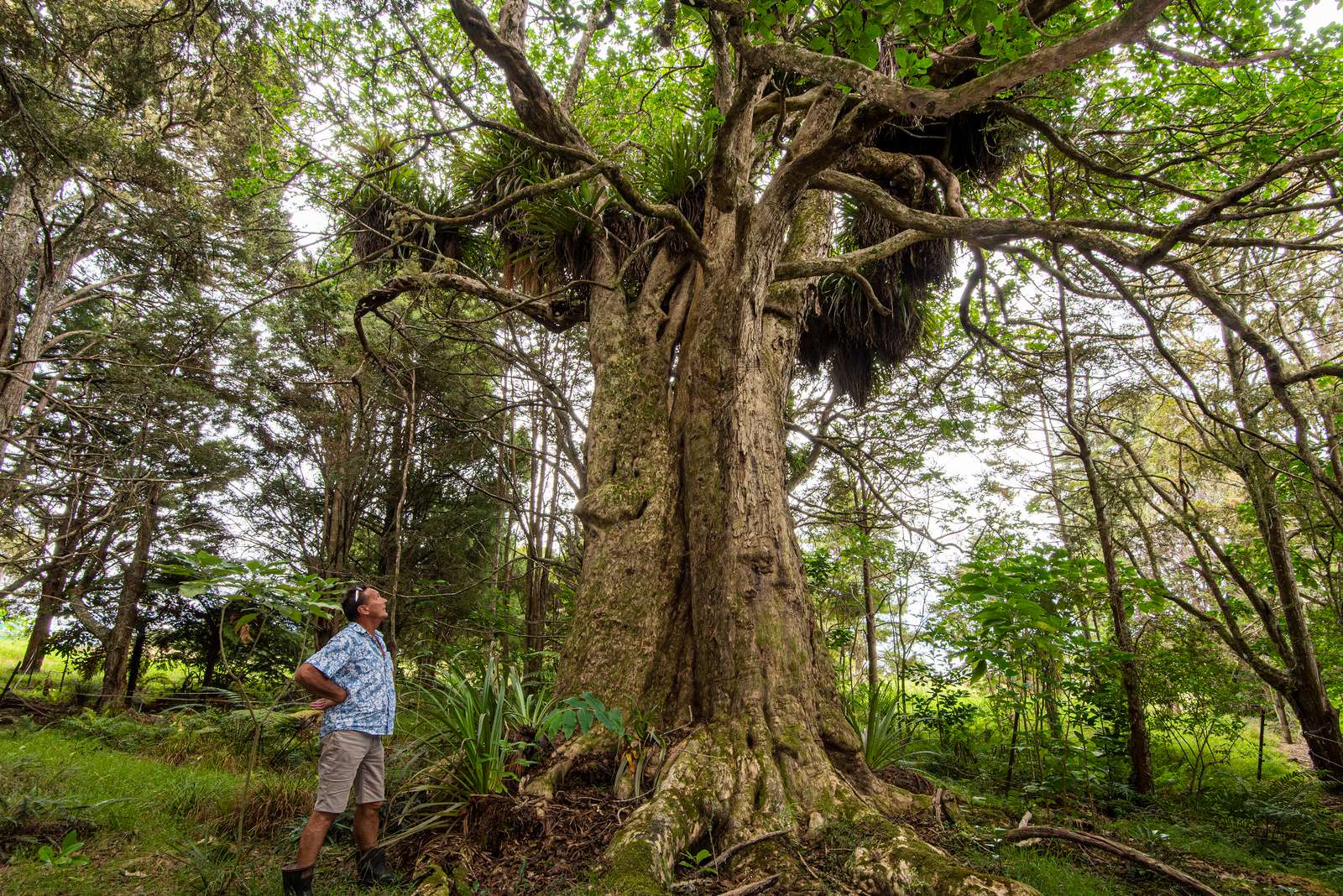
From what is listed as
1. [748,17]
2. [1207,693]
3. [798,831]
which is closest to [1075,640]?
[1207,693]

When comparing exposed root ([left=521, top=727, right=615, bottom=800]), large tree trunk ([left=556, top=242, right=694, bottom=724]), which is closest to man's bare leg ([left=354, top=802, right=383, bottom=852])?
exposed root ([left=521, top=727, right=615, bottom=800])

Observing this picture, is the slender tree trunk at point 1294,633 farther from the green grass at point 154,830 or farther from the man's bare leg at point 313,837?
the green grass at point 154,830

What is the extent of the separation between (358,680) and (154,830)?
5.13 ft

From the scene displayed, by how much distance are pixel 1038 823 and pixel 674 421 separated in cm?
313

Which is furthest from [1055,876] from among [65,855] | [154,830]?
[154,830]

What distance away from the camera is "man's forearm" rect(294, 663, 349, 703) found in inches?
104

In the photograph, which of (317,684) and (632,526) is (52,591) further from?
(632,526)

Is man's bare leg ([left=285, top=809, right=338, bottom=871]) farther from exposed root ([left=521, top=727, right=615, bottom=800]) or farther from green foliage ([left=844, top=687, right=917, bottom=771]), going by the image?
green foliage ([left=844, top=687, right=917, bottom=771])

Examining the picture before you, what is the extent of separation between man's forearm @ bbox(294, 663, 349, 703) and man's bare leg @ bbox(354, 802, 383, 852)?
488 millimetres

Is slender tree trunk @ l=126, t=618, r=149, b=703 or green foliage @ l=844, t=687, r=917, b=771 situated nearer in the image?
green foliage @ l=844, t=687, r=917, b=771

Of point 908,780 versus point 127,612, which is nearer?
point 908,780

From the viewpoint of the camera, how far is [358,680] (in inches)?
111

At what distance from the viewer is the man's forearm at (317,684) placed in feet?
8.66

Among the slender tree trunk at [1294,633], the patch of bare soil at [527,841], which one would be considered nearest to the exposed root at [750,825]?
the patch of bare soil at [527,841]
